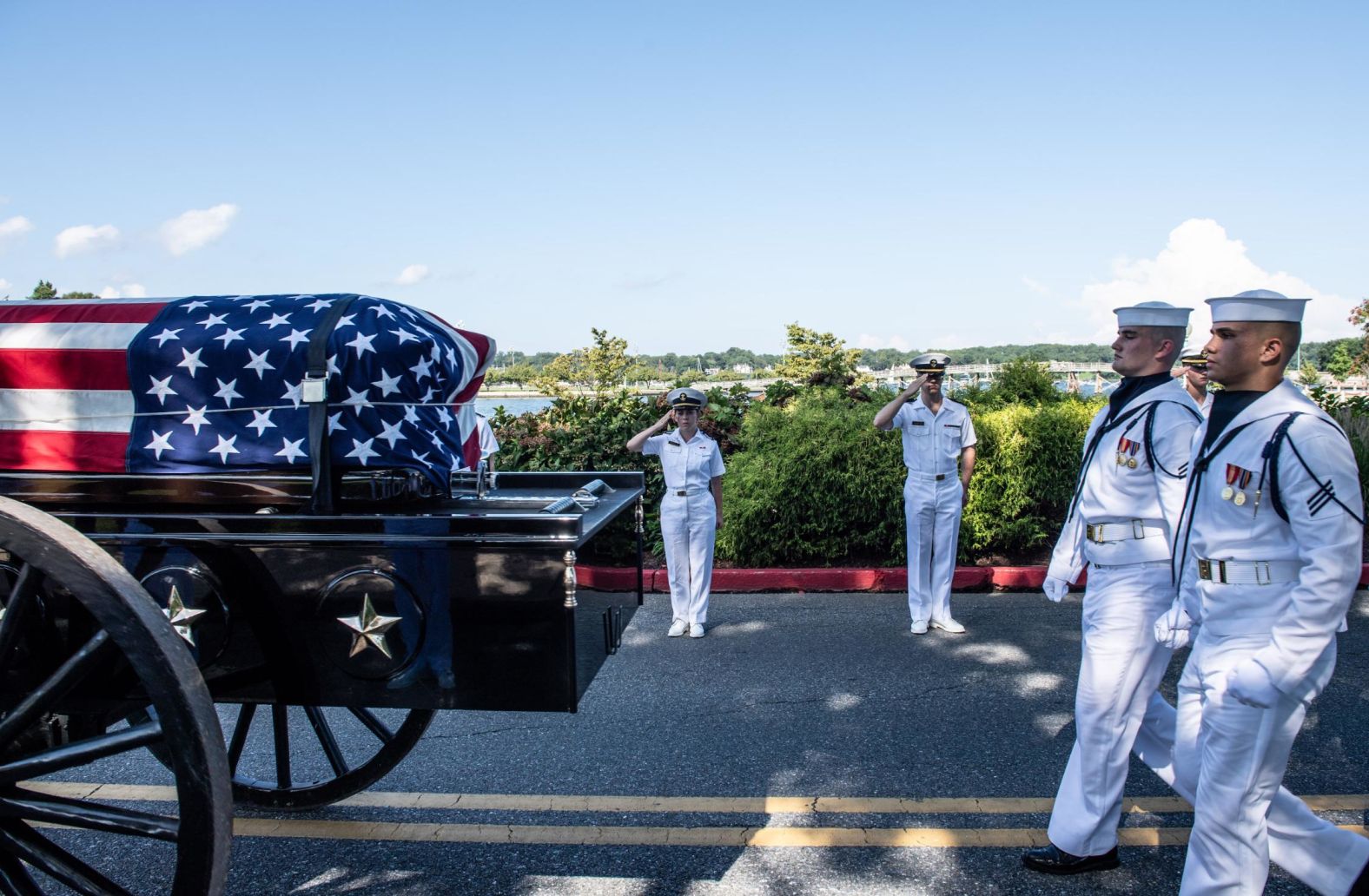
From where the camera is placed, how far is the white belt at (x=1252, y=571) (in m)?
2.67

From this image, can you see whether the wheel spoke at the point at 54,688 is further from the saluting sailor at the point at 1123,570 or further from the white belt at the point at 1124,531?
the white belt at the point at 1124,531

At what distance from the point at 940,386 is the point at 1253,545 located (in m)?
4.02

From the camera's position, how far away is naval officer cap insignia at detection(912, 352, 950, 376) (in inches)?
258

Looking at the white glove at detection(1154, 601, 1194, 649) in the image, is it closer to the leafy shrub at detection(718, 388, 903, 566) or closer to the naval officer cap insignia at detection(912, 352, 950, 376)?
the naval officer cap insignia at detection(912, 352, 950, 376)

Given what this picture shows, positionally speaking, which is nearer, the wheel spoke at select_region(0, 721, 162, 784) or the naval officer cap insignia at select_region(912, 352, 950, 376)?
the wheel spoke at select_region(0, 721, 162, 784)

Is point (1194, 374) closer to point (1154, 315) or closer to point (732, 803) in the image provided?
point (1154, 315)

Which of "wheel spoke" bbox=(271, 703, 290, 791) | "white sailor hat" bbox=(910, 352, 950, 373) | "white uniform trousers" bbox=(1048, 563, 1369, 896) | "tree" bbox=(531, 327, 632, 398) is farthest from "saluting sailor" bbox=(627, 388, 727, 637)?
"tree" bbox=(531, 327, 632, 398)

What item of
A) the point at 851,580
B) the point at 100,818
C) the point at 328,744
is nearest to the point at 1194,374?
the point at 851,580

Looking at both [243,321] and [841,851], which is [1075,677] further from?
[243,321]

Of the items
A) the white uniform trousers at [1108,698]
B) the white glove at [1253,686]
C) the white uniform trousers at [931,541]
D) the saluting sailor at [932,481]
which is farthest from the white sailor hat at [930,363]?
the white glove at [1253,686]

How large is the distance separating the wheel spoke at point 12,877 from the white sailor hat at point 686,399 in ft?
15.1

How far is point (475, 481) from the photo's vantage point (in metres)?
3.29

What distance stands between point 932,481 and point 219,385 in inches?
190

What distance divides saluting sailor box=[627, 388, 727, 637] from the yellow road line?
253 centimetres
